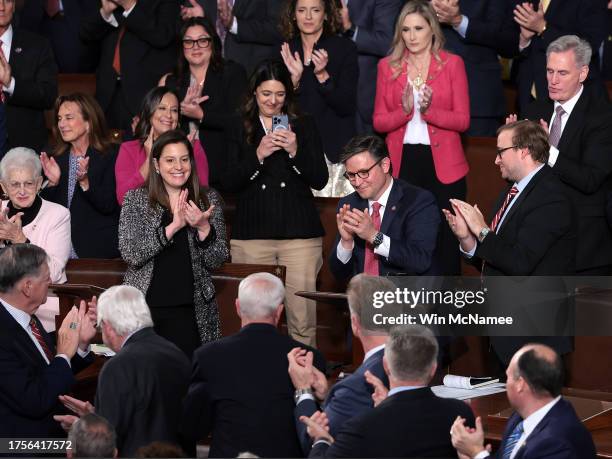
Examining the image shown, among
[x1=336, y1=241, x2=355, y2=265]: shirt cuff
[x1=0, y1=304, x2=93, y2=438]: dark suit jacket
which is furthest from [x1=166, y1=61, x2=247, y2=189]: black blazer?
[x1=0, y1=304, x2=93, y2=438]: dark suit jacket

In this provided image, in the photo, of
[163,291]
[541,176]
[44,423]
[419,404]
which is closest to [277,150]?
[163,291]

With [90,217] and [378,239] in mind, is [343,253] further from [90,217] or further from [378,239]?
[90,217]

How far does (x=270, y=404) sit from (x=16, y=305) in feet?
4.21

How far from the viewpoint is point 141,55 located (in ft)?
28.3

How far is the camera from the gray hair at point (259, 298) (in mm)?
5086

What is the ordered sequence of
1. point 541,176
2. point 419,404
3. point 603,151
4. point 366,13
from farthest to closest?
point 366,13, point 603,151, point 541,176, point 419,404

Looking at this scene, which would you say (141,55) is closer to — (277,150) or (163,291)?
(277,150)

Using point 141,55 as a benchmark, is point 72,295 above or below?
below

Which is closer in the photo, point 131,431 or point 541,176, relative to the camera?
point 131,431

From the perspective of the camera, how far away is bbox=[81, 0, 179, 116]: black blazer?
8.53 meters

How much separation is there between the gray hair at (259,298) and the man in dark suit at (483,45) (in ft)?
11.8

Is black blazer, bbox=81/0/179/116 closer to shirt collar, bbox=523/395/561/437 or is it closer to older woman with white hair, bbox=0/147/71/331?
older woman with white hair, bbox=0/147/71/331

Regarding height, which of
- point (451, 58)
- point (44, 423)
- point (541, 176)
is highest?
point (451, 58)

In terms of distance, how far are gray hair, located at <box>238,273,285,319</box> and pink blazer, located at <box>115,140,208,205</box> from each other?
211 centimetres
